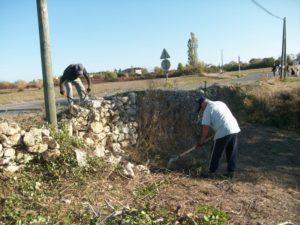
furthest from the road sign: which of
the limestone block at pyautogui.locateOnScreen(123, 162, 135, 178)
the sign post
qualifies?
the limestone block at pyautogui.locateOnScreen(123, 162, 135, 178)

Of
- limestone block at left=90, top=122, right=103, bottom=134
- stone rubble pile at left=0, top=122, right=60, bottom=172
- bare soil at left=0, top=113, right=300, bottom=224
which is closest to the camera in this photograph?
bare soil at left=0, top=113, right=300, bottom=224

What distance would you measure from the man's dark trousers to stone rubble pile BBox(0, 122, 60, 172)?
2752 millimetres

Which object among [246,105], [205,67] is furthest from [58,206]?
[205,67]

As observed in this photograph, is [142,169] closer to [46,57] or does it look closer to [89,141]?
[89,141]

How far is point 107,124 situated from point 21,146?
272 centimetres

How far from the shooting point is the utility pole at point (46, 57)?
252 inches

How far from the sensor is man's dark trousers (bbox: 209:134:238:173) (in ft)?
22.6

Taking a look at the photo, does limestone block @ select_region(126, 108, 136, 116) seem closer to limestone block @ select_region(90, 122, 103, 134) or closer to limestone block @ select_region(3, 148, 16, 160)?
limestone block @ select_region(90, 122, 103, 134)

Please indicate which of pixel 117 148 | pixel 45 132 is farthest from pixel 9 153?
pixel 117 148

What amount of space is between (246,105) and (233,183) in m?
5.38

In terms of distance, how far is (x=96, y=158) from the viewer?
6.33 m

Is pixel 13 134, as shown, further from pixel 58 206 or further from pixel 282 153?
pixel 282 153

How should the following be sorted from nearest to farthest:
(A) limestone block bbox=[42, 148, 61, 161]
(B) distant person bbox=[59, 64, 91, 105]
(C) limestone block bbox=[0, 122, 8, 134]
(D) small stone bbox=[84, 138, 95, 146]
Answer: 1. (C) limestone block bbox=[0, 122, 8, 134]
2. (A) limestone block bbox=[42, 148, 61, 161]
3. (D) small stone bbox=[84, 138, 95, 146]
4. (B) distant person bbox=[59, 64, 91, 105]

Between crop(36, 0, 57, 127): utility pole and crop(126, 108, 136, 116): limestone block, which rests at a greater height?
crop(36, 0, 57, 127): utility pole
